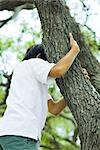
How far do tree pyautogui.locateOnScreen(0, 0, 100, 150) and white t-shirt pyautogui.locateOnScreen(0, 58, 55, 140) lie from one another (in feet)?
0.74

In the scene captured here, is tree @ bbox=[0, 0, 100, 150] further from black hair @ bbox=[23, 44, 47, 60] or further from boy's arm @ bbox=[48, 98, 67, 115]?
boy's arm @ bbox=[48, 98, 67, 115]

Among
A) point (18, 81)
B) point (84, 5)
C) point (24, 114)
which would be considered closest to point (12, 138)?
point (24, 114)

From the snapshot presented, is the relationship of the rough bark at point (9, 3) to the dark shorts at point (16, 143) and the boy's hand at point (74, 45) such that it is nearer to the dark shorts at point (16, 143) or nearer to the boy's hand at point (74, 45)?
the boy's hand at point (74, 45)

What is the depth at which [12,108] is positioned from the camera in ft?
10.0

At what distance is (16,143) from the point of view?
9.80 ft

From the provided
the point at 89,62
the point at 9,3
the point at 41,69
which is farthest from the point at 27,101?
the point at 9,3

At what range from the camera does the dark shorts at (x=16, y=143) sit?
2.98m

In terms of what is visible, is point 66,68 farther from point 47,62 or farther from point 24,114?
point 24,114

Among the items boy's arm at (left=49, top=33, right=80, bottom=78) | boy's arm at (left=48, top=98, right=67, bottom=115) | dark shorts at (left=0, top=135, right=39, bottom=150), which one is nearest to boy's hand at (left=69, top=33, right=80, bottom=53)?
boy's arm at (left=49, top=33, right=80, bottom=78)

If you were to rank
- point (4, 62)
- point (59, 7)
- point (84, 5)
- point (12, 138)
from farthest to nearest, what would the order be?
point (4, 62) < point (84, 5) < point (59, 7) < point (12, 138)

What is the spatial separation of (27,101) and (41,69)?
25 centimetres

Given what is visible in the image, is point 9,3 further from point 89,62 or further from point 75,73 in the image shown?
point 75,73

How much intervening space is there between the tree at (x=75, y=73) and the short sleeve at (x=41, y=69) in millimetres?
250

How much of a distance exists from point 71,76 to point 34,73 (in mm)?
315
